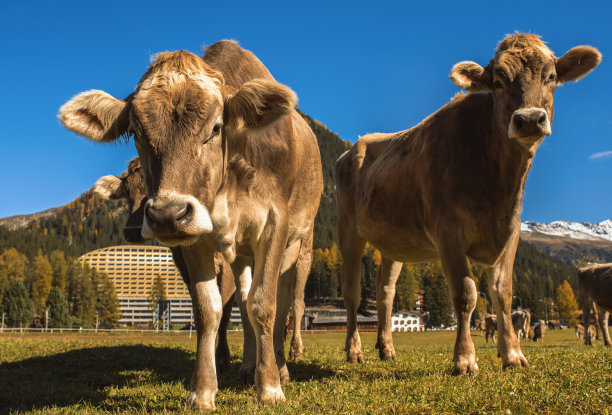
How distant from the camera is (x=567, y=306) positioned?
147 m

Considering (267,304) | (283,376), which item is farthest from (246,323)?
(267,304)

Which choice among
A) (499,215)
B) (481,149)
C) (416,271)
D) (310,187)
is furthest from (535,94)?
(416,271)

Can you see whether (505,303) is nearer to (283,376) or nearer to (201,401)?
(283,376)

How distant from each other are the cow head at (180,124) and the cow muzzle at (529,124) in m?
2.69

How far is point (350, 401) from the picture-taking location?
4.98 m

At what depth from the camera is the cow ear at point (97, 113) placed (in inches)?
207

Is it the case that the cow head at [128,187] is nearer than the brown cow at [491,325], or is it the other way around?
the cow head at [128,187]

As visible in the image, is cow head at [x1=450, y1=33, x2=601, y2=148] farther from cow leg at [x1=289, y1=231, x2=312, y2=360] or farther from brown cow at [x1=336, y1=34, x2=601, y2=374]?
cow leg at [x1=289, y1=231, x2=312, y2=360]

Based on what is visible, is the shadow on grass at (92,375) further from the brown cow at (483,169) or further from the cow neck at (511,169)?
the cow neck at (511,169)

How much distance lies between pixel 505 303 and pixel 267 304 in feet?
11.8

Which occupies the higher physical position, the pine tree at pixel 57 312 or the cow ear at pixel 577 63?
the cow ear at pixel 577 63

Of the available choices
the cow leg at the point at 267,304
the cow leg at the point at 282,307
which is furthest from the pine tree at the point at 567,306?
the cow leg at the point at 267,304

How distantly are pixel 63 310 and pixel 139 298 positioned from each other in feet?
313

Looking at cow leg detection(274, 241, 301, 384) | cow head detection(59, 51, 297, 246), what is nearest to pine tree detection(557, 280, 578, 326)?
cow leg detection(274, 241, 301, 384)
